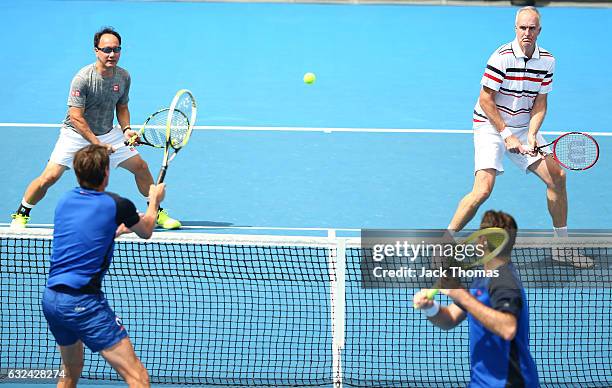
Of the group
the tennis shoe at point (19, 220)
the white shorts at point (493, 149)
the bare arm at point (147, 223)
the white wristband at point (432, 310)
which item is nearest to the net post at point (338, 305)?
the bare arm at point (147, 223)

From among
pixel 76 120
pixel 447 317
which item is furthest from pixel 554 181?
pixel 76 120

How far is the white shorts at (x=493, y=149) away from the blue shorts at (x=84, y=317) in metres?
3.69

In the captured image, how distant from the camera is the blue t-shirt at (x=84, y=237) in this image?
15.8 feet

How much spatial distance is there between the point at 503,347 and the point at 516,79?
3668 mm

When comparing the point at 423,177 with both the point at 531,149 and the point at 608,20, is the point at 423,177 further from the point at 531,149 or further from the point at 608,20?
the point at 608,20

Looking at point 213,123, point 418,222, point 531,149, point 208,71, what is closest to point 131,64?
point 208,71

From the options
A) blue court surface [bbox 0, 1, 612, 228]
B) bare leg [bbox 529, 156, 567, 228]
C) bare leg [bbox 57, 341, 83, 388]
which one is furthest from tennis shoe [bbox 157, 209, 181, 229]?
bare leg [bbox 57, 341, 83, 388]

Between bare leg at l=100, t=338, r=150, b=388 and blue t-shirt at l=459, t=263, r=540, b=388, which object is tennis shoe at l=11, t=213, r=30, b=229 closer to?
bare leg at l=100, t=338, r=150, b=388

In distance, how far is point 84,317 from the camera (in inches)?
189

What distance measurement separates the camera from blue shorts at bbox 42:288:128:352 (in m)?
4.79

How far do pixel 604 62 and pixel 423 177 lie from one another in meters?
5.49

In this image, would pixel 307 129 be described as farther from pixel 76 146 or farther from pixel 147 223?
pixel 147 223

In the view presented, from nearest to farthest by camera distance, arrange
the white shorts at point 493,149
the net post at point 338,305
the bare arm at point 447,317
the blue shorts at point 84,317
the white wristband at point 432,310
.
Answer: the white wristband at point 432,310, the bare arm at point 447,317, the blue shorts at point 84,317, the net post at point 338,305, the white shorts at point 493,149

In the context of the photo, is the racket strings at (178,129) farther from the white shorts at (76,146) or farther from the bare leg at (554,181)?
the bare leg at (554,181)
